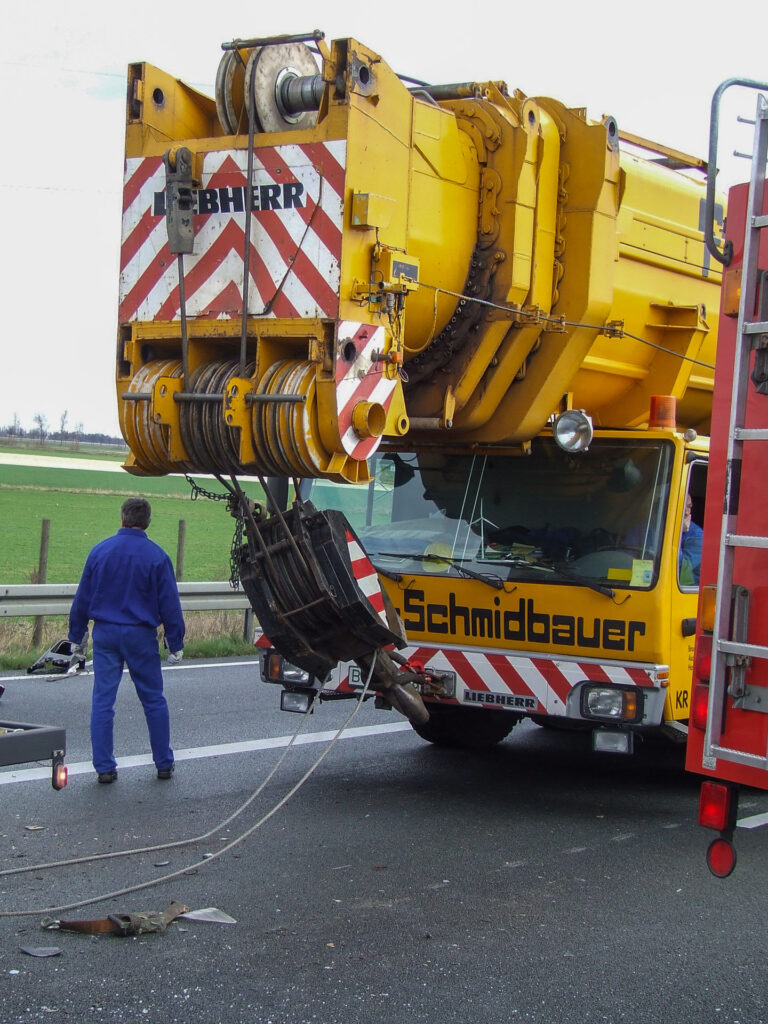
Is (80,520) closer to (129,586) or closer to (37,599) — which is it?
(37,599)

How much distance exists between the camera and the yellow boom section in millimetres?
5738

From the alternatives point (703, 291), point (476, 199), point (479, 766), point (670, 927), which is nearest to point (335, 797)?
point (479, 766)

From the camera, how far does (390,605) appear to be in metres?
6.32

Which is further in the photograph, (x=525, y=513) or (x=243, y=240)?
(x=525, y=513)

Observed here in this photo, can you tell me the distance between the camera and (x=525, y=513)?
7.17m

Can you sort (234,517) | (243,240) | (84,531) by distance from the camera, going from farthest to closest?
(84,531) → (234,517) → (243,240)

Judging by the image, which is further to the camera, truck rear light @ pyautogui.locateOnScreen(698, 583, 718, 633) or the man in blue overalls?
the man in blue overalls

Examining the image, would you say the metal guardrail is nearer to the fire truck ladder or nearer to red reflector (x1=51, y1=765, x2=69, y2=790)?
red reflector (x1=51, y1=765, x2=69, y2=790)

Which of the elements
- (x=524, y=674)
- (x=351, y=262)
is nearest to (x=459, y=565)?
(x=524, y=674)

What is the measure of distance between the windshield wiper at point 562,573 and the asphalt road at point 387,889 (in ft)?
4.19

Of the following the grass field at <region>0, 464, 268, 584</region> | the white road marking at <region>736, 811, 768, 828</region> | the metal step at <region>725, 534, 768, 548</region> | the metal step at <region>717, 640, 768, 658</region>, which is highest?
the metal step at <region>725, 534, 768, 548</region>

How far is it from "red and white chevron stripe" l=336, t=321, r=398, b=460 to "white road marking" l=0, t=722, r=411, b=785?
2844mm

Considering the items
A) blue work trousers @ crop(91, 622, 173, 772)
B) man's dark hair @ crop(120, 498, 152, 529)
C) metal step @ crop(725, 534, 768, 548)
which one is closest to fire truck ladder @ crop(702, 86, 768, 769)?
metal step @ crop(725, 534, 768, 548)

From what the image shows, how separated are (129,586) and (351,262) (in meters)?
2.57
